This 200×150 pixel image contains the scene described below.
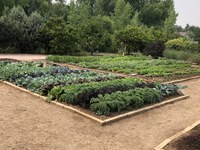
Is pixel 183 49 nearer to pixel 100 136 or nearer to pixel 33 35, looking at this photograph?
pixel 33 35

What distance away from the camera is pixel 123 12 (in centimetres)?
4034

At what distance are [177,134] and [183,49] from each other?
66.9ft

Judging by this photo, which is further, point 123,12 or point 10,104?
point 123,12

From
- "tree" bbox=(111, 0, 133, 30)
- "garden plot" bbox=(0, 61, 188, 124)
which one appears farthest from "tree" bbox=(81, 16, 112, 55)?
"garden plot" bbox=(0, 61, 188, 124)

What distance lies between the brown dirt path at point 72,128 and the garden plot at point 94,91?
404 mm

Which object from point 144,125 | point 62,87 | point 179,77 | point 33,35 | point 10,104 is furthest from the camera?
point 33,35

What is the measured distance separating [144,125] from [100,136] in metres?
1.39

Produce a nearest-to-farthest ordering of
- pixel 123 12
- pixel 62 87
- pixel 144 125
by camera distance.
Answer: pixel 144 125 → pixel 62 87 → pixel 123 12

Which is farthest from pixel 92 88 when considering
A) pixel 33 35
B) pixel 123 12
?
pixel 123 12

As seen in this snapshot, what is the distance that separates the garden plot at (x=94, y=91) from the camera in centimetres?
801

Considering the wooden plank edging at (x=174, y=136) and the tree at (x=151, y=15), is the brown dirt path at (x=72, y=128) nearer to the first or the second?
the wooden plank edging at (x=174, y=136)

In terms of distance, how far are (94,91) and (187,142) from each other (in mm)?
3154

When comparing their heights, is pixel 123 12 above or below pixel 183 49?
above

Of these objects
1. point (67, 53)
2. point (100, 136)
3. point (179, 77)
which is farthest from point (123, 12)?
point (100, 136)
